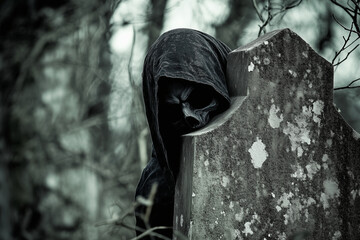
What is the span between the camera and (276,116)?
292cm

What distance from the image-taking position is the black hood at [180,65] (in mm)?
2949

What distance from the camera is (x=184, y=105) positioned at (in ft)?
9.77

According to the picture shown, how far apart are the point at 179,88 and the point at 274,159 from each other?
0.62 m

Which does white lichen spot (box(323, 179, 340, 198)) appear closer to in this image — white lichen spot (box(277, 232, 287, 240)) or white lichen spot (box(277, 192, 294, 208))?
white lichen spot (box(277, 192, 294, 208))

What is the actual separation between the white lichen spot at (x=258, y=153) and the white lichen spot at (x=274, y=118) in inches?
4.5

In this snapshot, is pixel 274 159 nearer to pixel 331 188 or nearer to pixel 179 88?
pixel 331 188

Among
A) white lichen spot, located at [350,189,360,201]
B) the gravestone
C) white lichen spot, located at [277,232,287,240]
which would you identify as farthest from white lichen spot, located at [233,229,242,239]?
white lichen spot, located at [350,189,360,201]

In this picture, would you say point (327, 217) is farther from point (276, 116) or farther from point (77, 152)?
point (77, 152)

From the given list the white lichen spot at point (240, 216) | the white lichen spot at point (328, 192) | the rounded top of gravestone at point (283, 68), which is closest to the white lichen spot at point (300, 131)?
the rounded top of gravestone at point (283, 68)

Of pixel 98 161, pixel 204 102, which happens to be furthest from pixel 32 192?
pixel 204 102

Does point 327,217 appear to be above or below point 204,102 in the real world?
below

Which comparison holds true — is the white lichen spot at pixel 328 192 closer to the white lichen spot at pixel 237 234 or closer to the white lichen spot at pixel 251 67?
the white lichen spot at pixel 237 234

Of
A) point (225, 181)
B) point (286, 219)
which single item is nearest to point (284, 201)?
point (286, 219)

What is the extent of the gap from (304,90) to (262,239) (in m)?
0.80
